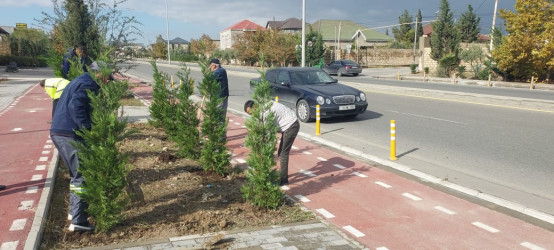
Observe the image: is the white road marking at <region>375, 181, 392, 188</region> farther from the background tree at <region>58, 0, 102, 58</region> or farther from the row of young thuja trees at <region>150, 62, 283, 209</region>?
the background tree at <region>58, 0, 102, 58</region>

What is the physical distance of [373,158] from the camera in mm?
7805

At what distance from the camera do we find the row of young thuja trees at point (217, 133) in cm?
508

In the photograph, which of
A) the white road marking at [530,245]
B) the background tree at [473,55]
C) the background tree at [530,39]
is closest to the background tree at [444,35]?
the background tree at [473,55]

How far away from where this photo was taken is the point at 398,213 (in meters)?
5.12

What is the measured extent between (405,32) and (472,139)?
91657 mm

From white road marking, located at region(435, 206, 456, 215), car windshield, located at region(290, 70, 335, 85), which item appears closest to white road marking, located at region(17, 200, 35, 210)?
white road marking, located at region(435, 206, 456, 215)

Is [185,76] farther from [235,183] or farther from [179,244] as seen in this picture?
[179,244]

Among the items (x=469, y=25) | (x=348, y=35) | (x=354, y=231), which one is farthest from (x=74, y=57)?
(x=348, y=35)

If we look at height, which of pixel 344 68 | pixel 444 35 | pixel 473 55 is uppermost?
pixel 444 35

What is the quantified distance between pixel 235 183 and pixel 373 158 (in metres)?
2.86

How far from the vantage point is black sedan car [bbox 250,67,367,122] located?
11562 mm

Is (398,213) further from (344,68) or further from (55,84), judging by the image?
(344,68)

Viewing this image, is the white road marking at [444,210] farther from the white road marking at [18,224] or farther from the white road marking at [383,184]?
the white road marking at [18,224]

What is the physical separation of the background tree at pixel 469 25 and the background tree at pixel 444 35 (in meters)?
21.7
